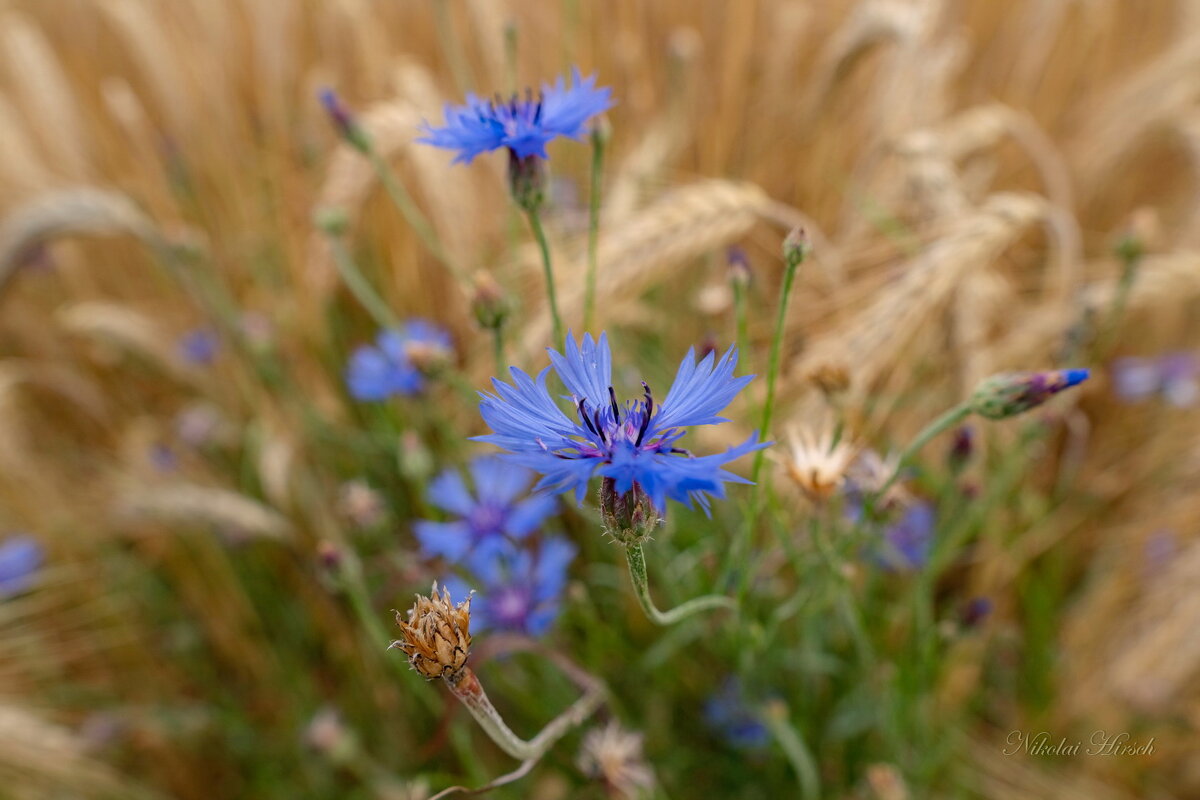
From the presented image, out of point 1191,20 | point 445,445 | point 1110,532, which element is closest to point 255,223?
point 445,445

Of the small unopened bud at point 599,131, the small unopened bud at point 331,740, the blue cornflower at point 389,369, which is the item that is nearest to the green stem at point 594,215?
the small unopened bud at point 599,131

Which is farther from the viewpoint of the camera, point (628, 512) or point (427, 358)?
point (427, 358)

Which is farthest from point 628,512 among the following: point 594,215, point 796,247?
point 594,215

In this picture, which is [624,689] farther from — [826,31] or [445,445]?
[826,31]

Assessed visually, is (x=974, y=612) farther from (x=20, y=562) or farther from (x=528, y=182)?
(x=20, y=562)

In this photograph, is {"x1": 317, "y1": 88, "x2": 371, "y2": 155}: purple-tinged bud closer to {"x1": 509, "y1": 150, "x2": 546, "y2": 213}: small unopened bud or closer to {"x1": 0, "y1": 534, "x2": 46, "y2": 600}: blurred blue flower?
{"x1": 509, "y1": 150, "x2": 546, "y2": 213}: small unopened bud

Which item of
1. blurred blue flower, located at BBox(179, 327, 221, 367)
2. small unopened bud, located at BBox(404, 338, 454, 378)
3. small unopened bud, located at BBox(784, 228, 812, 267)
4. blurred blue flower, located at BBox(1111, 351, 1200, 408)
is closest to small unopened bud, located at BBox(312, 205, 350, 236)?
small unopened bud, located at BBox(404, 338, 454, 378)
